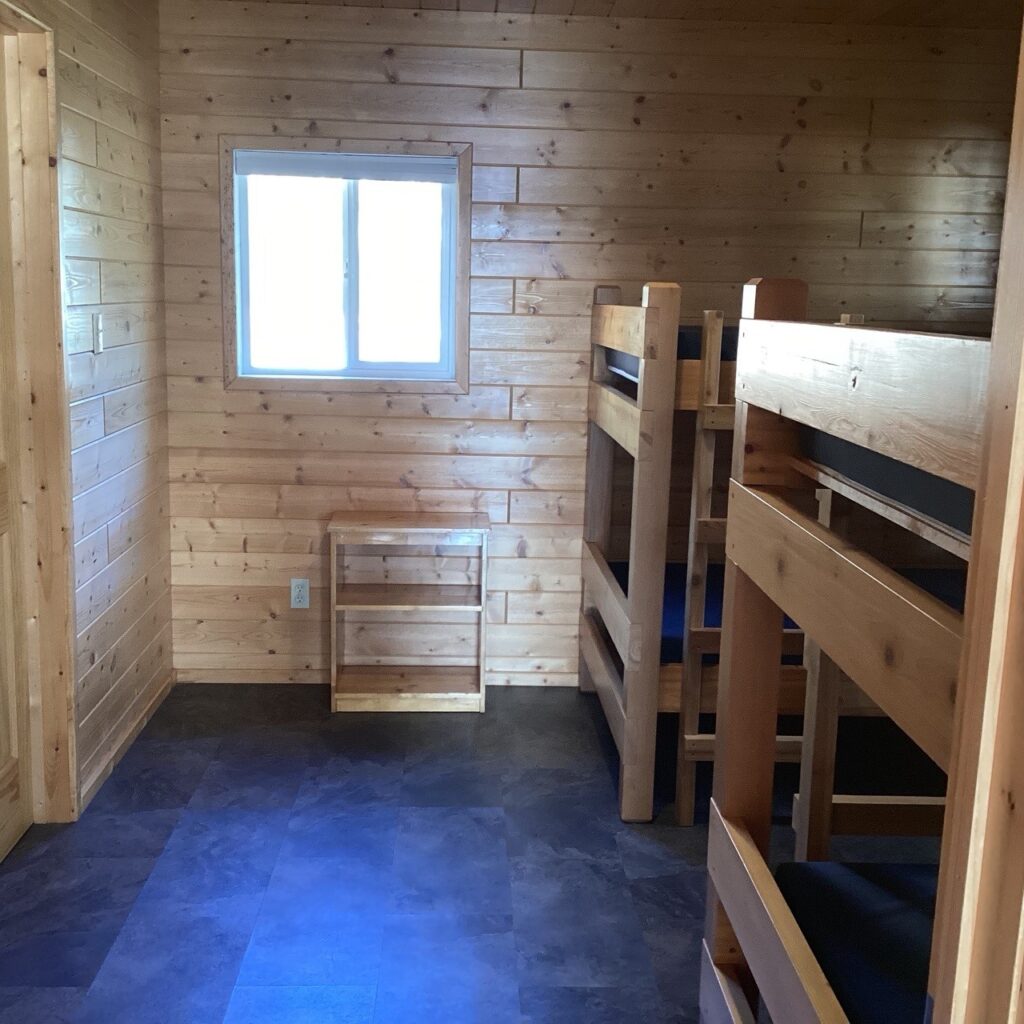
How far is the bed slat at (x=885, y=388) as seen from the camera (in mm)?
941

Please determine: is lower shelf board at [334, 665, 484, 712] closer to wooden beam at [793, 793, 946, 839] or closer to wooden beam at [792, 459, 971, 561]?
wooden beam at [793, 793, 946, 839]

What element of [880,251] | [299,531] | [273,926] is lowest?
[273,926]

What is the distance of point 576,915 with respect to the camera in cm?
241

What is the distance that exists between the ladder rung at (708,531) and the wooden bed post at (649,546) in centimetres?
9

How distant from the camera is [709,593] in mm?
3164

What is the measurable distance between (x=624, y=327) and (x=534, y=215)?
2.63 ft

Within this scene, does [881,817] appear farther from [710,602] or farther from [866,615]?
[866,615]

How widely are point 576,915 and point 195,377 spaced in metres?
2.21

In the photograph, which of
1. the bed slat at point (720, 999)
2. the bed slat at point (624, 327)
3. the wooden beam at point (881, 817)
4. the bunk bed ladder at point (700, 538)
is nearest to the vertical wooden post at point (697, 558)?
the bunk bed ladder at point (700, 538)

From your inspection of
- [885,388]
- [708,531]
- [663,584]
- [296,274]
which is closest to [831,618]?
[885,388]

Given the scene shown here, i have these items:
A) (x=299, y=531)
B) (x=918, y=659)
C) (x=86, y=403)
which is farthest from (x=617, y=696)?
(x=918, y=659)

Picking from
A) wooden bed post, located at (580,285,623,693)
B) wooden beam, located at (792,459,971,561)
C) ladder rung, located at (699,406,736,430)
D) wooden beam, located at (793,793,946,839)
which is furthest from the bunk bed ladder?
wooden beam, located at (792,459,971,561)

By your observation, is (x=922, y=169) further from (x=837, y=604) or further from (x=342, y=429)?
(x=837, y=604)

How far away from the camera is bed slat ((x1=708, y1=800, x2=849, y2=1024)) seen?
129 centimetres
